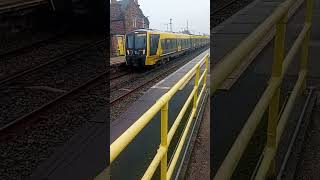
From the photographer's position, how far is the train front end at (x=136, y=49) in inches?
740

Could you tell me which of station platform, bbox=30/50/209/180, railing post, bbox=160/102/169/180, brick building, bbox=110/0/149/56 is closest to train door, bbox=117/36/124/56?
brick building, bbox=110/0/149/56

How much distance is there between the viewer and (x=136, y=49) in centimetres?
1908

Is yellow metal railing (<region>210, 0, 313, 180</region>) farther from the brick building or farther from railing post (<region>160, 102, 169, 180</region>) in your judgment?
the brick building

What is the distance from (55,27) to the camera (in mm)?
19094

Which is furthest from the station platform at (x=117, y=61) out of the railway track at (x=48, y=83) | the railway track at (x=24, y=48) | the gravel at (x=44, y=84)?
the gravel at (x=44, y=84)

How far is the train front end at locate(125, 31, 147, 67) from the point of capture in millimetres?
18797

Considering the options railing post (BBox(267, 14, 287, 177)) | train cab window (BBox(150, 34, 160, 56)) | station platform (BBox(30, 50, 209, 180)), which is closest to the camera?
railing post (BBox(267, 14, 287, 177))

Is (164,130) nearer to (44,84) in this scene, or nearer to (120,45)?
(44,84)

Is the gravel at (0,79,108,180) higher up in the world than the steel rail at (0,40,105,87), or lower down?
lower down

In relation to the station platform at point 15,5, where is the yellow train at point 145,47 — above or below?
below

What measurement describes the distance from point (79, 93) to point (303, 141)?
7.54m

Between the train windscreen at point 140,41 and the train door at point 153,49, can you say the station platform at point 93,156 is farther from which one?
the train windscreen at point 140,41

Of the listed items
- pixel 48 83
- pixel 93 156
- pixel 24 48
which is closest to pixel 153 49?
pixel 24 48

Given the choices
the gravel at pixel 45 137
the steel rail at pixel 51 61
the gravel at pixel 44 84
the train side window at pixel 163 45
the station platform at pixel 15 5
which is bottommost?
the gravel at pixel 45 137
